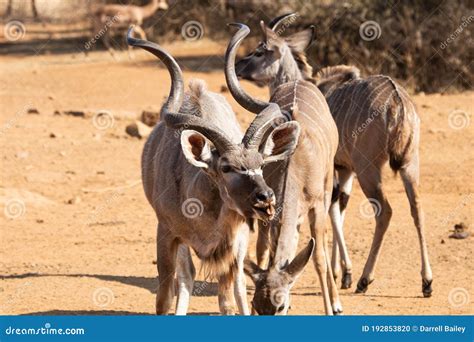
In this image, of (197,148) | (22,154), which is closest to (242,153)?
(197,148)

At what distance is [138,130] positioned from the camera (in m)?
13.3

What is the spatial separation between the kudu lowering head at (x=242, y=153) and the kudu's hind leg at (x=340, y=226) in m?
2.66

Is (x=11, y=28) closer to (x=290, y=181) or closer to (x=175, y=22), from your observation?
(x=175, y=22)

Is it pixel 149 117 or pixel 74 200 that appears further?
pixel 149 117

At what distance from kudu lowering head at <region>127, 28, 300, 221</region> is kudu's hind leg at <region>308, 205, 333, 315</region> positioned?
4.03 ft

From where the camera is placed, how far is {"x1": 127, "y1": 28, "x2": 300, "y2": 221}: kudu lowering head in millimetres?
5109

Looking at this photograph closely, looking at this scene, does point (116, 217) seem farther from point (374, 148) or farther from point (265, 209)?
point (265, 209)

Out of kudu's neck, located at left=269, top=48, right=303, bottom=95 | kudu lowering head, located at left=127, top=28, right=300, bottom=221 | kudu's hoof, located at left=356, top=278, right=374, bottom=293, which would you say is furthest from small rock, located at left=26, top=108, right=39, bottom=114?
kudu lowering head, located at left=127, top=28, right=300, bottom=221

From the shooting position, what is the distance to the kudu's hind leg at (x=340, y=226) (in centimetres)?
828

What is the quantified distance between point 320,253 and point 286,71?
2643 mm

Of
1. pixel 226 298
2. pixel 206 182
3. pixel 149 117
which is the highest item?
pixel 206 182

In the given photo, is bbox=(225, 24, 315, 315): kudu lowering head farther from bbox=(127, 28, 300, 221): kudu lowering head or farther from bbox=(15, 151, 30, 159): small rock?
bbox=(15, 151, 30, 159): small rock

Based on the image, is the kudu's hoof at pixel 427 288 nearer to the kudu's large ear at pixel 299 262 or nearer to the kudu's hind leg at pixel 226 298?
the kudu's hind leg at pixel 226 298

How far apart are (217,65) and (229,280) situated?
12.4 m
